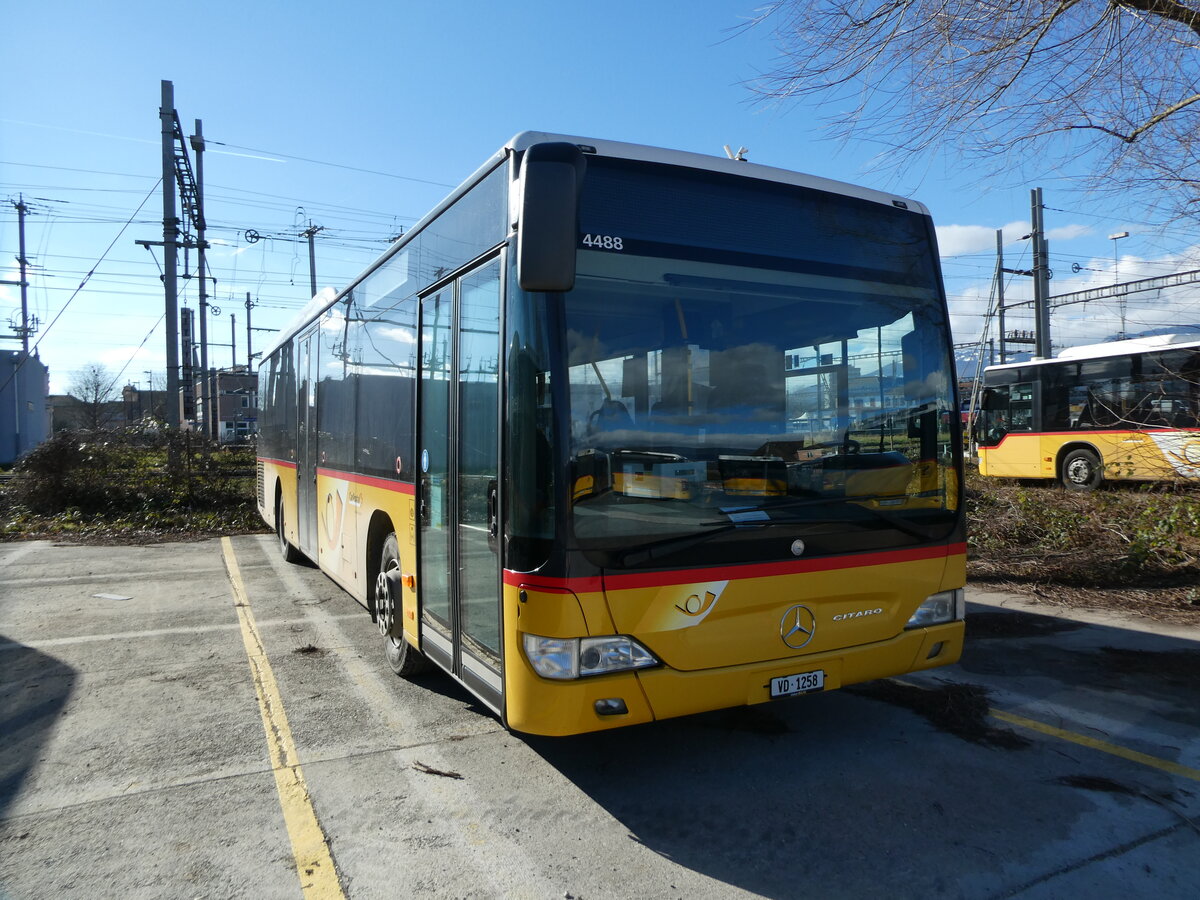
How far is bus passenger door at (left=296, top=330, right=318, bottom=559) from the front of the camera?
29.1ft

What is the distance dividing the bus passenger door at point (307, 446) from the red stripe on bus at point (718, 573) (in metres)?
5.82

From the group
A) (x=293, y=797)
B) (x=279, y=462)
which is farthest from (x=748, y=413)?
(x=279, y=462)

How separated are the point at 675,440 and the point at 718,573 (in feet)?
2.17

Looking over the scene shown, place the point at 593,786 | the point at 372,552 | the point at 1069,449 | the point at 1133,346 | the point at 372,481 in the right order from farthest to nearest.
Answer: the point at 1069,449, the point at 1133,346, the point at 372,552, the point at 372,481, the point at 593,786

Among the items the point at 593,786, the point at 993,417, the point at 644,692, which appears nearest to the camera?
the point at 644,692

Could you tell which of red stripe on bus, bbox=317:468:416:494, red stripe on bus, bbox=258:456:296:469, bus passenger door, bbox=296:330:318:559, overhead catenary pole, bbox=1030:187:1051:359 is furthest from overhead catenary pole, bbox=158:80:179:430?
overhead catenary pole, bbox=1030:187:1051:359

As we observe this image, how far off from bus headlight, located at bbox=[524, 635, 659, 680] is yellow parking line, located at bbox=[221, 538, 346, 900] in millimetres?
1201

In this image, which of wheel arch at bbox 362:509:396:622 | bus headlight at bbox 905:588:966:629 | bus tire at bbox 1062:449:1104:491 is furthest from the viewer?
bus tire at bbox 1062:449:1104:491

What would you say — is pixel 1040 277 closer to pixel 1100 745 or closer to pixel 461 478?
pixel 1100 745

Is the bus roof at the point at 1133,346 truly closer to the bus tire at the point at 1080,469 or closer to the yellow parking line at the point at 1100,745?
the bus tire at the point at 1080,469

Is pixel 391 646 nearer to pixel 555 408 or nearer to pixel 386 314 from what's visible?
pixel 386 314

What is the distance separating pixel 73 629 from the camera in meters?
7.77

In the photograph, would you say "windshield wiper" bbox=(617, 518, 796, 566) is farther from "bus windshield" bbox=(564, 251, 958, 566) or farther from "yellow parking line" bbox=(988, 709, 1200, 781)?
"yellow parking line" bbox=(988, 709, 1200, 781)

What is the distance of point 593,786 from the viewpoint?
417cm
